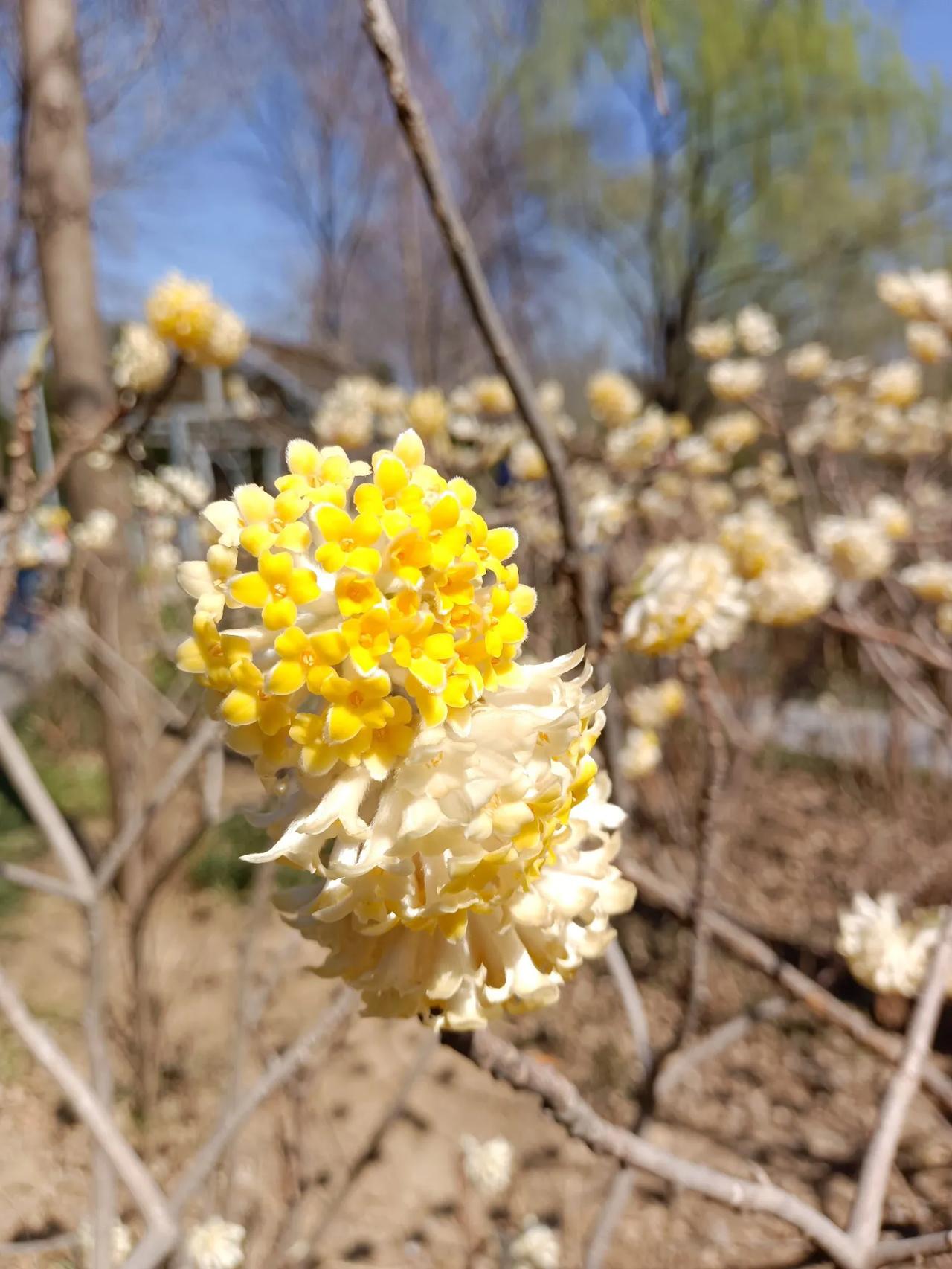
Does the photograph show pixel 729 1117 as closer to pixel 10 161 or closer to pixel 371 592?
pixel 371 592

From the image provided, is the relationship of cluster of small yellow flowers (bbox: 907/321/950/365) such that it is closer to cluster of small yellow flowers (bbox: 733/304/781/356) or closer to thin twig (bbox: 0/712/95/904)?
cluster of small yellow flowers (bbox: 733/304/781/356)

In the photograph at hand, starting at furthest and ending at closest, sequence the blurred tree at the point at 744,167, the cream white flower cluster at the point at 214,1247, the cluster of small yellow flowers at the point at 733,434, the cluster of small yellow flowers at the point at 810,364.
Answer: the blurred tree at the point at 744,167
the cluster of small yellow flowers at the point at 810,364
the cluster of small yellow flowers at the point at 733,434
the cream white flower cluster at the point at 214,1247

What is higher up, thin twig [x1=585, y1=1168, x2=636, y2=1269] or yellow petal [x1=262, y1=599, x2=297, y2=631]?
yellow petal [x1=262, y1=599, x2=297, y2=631]

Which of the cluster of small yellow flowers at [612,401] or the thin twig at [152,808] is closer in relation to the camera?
the thin twig at [152,808]

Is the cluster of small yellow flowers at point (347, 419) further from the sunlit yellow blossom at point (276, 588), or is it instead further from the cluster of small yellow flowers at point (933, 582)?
the sunlit yellow blossom at point (276, 588)

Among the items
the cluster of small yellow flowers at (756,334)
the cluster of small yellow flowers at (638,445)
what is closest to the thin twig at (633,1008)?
the cluster of small yellow flowers at (638,445)

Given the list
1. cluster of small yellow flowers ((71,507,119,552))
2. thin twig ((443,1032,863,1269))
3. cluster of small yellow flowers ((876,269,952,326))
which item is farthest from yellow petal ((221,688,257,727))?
cluster of small yellow flowers ((876,269,952,326))

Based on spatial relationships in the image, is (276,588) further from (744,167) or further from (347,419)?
(744,167)

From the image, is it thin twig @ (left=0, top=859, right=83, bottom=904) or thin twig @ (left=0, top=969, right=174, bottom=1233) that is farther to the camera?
thin twig @ (left=0, top=859, right=83, bottom=904)
